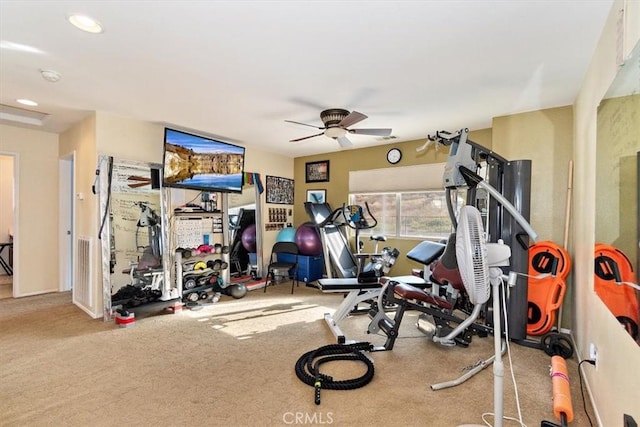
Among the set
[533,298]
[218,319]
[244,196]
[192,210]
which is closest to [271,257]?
[244,196]

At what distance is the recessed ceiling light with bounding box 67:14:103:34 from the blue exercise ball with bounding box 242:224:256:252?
3.95 metres

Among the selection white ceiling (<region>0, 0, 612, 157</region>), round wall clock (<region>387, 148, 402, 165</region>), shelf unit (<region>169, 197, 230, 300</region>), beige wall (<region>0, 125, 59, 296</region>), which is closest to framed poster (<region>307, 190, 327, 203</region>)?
round wall clock (<region>387, 148, 402, 165</region>)

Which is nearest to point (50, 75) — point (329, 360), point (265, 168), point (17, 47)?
point (17, 47)

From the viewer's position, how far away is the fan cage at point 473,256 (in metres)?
1.59

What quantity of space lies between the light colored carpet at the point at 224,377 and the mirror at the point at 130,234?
1.53 feet

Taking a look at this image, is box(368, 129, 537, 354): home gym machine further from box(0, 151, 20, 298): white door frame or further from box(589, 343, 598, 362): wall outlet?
box(0, 151, 20, 298): white door frame

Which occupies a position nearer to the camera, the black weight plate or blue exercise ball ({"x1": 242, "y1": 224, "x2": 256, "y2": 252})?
the black weight plate

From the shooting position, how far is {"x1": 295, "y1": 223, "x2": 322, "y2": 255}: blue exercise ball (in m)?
5.61

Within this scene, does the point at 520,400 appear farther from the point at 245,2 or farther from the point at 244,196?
the point at 244,196

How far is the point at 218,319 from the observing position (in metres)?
3.85

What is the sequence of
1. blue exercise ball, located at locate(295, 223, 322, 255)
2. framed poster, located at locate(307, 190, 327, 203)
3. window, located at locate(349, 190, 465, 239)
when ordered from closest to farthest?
window, located at locate(349, 190, 465, 239) → blue exercise ball, located at locate(295, 223, 322, 255) → framed poster, located at locate(307, 190, 327, 203)

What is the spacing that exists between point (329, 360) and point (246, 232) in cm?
345

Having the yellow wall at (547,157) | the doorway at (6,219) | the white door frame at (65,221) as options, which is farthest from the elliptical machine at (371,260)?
the doorway at (6,219)

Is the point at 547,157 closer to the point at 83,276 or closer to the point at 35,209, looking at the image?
the point at 83,276
